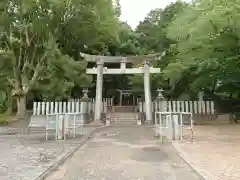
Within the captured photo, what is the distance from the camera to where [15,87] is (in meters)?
22.6

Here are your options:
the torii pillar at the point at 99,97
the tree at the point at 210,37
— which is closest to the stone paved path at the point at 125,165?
the tree at the point at 210,37

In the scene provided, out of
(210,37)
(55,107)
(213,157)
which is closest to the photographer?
(213,157)

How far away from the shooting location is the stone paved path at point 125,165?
6.49 m

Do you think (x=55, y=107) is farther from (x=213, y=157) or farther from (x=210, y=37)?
(x=213, y=157)

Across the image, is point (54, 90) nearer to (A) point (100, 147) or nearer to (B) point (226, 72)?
(B) point (226, 72)

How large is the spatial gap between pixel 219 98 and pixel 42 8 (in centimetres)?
1511

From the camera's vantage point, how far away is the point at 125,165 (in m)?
7.63

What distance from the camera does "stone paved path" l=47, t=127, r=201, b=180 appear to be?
6492 millimetres

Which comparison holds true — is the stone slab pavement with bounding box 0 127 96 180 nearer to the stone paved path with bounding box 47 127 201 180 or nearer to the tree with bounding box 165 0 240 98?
the stone paved path with bounding box 47 127 201 180

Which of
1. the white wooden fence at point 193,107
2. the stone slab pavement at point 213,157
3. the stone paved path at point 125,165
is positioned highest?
the white wooden fence at point 193,107

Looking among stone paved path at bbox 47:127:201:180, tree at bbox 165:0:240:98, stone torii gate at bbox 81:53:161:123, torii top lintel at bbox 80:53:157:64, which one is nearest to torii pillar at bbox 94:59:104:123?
stone torii gate at bbox 81:53:161:123

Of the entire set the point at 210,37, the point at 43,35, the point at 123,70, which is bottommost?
the point at 123,70

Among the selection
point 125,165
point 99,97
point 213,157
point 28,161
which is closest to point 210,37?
point 213,157

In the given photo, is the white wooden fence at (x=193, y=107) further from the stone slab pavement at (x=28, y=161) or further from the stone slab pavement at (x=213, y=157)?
the stone slab pavement at (x=28, y=161)
